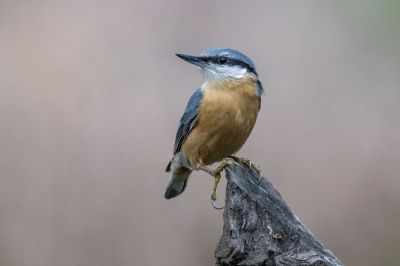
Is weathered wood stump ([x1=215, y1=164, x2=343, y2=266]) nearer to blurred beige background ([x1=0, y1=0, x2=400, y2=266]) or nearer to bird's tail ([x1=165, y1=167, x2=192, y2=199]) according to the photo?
bird's tail ([x1=165, y1=167, x2=192, y2=199])

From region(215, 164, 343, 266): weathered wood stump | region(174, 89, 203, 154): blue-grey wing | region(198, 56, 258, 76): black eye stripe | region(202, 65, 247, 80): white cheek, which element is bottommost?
region(215, 164, 343, 266): weathered wood stump

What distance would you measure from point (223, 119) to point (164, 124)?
2104 mm

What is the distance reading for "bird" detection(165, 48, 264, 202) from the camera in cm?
534

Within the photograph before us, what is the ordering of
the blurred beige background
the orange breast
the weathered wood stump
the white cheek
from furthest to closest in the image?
1. the blurred beige background
2. the white cheek
3. the orange breast
4. the weathered wood stump

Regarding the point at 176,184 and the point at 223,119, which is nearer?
the point at 223,119

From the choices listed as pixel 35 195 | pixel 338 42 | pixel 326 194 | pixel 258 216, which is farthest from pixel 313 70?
pixel 258 216

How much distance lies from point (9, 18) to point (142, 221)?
271 cm

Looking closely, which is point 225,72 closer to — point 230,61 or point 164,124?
point 230,61

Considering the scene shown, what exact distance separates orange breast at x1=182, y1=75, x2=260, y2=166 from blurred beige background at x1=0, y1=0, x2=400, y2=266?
1599 mm

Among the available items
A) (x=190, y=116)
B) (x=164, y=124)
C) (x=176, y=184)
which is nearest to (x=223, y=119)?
(x=190, y=116)

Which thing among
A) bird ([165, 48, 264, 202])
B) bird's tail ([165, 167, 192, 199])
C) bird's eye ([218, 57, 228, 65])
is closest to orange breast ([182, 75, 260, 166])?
bird ([165, 48, 264, 202])

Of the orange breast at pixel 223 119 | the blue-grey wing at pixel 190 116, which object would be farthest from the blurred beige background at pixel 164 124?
the orange breast at pixel 223 119

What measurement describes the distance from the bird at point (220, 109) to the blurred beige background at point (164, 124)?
155 cm

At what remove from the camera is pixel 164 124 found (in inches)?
Result: 290
